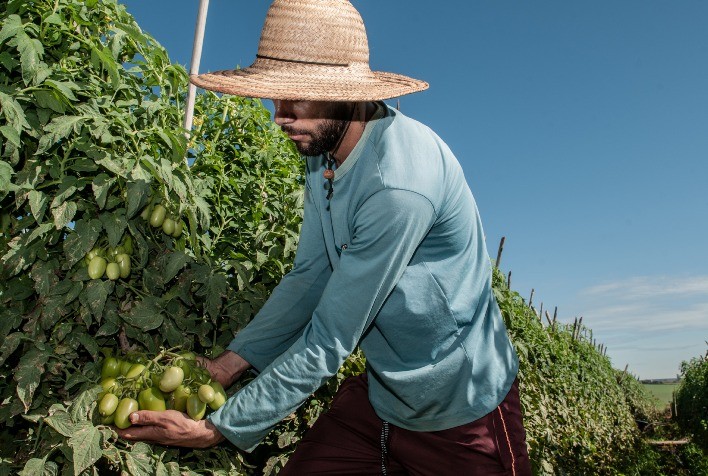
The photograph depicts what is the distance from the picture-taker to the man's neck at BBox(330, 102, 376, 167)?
202 centimetres

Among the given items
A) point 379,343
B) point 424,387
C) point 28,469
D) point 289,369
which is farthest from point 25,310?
point 424,387

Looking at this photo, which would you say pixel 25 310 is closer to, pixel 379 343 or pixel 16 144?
pixel 16 144

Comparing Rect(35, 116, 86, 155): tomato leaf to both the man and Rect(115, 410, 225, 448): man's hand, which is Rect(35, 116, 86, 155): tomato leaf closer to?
the man

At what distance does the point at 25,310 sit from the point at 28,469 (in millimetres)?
503

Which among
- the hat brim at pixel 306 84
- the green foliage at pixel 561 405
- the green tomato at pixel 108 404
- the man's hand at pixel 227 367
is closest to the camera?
the hat brim at pixel 306 84

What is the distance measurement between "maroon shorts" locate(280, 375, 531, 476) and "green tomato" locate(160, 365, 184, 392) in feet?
1.85

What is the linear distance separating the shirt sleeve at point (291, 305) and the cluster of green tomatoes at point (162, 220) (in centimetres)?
36

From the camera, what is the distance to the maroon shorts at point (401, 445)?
7.00ft

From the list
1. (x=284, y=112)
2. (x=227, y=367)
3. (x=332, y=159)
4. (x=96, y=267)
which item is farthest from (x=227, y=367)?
(x=284, y=112)

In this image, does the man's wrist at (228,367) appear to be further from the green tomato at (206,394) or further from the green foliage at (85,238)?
the green tomato at (206,394)

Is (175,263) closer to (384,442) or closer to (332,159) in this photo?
(332,159)

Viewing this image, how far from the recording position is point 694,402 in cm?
1825

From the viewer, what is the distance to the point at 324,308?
1922 millimetres

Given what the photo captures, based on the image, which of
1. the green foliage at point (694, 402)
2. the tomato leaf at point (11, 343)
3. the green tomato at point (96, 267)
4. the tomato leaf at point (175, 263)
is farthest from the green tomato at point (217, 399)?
the green foliage at point (694, 402)
